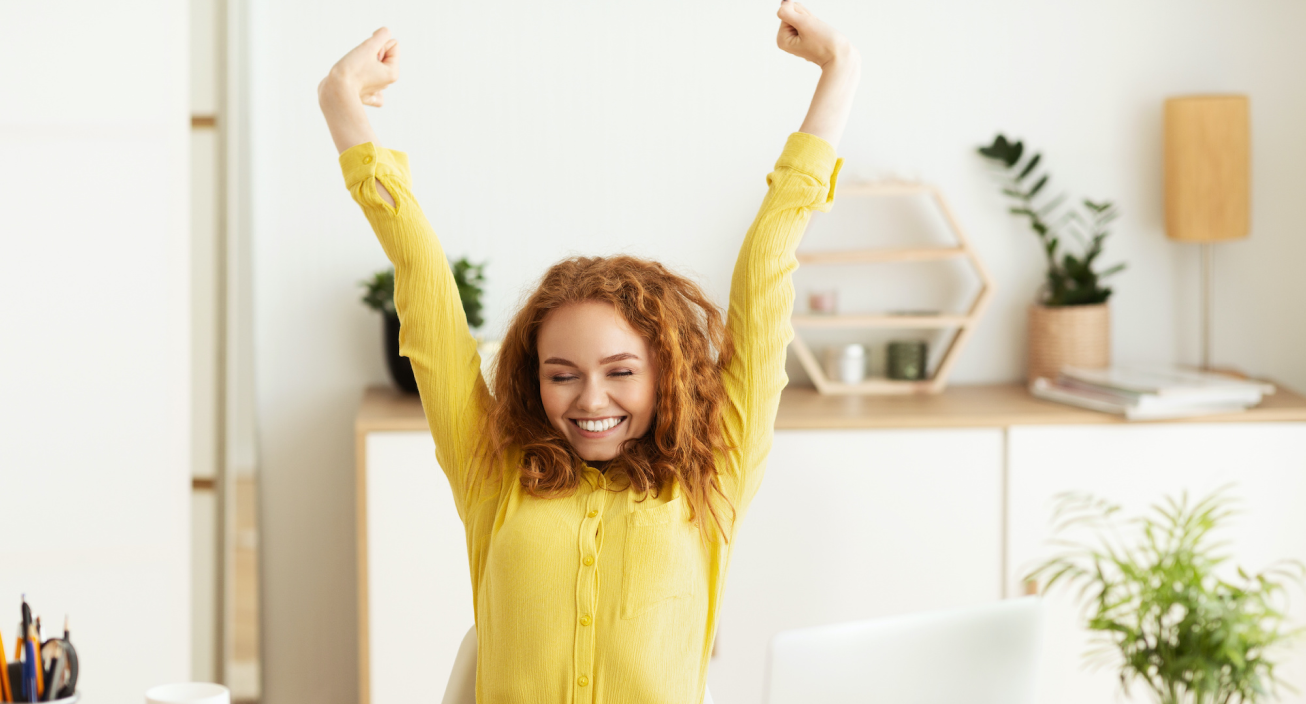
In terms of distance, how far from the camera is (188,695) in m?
0.96

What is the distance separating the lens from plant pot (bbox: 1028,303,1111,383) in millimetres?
2482

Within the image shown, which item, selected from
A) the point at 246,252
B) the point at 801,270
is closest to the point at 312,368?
the point at 246,252

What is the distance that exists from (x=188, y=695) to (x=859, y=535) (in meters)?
1.55

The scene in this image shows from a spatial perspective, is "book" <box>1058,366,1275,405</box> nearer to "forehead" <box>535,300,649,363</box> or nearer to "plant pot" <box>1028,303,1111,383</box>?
"plant pot" <box>1028,303,1111,383</box>

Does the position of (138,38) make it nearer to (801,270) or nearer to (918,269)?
(801,270)

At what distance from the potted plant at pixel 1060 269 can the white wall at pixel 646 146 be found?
5 centimetres

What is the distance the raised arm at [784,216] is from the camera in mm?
1192

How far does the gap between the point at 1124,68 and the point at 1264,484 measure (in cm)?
97

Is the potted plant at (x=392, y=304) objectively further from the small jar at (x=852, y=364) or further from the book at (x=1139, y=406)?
the book at (x=1139, y=406)

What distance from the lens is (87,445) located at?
2.14 metres

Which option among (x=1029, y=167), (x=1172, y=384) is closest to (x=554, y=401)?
(x=1172, y=384)

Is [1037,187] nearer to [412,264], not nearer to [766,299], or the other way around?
[766,299]

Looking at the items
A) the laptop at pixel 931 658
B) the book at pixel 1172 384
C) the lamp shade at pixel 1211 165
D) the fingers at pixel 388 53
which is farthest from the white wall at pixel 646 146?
the fingers at pixel 388 53

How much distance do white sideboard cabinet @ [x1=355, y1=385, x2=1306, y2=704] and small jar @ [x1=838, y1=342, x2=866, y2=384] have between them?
21 cm
